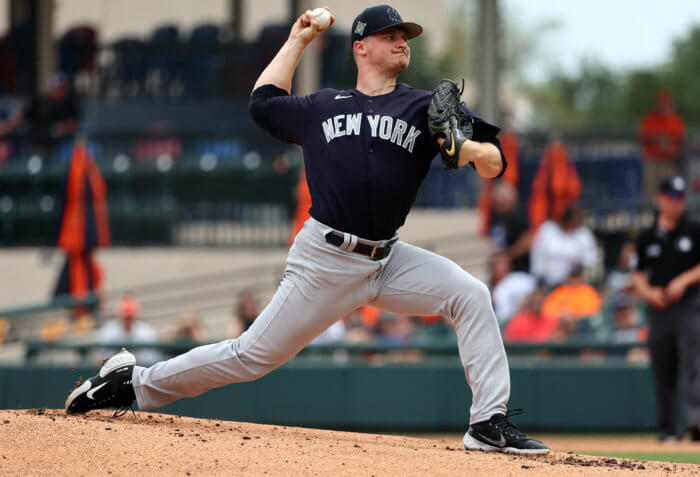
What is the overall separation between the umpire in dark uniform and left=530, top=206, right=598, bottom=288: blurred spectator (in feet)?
10.1

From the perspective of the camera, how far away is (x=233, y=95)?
16.8 meters

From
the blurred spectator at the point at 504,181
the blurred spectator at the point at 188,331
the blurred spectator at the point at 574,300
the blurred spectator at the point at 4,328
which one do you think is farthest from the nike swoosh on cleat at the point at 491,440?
the blurred spectator at the point at 504,181

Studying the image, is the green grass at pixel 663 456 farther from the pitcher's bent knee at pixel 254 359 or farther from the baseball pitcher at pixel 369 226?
the pitcher's bent knee at pixel 254 359

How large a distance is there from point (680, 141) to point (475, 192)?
3179mm

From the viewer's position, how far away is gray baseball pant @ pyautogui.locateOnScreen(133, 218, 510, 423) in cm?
438

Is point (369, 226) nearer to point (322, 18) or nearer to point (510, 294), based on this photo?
A: point (322, 18)

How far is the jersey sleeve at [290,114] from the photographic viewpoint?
14.7 ft

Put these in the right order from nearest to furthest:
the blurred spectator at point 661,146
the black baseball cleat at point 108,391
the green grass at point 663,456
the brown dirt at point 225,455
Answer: the brown dirt at point 225,455
the black baseball cleat at point 108,391
the green grass at point 663,456
the blurred spectator at point 661,146

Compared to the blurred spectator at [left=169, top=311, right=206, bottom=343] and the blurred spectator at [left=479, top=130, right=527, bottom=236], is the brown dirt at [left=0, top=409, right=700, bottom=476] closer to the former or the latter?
the blurred spectator at [left=169, top=311, right=206, bottom=343]

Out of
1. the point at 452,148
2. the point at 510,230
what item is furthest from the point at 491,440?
the point at 510,230

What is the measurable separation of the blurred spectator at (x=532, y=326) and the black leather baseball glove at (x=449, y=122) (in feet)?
19.5

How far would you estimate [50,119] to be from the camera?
1545 centimetres

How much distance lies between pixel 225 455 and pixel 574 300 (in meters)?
7.03

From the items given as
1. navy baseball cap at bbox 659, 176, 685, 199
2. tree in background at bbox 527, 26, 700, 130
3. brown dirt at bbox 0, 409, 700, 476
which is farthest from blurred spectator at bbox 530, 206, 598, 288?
tree in background at bbox 527, 26, 700, 130
